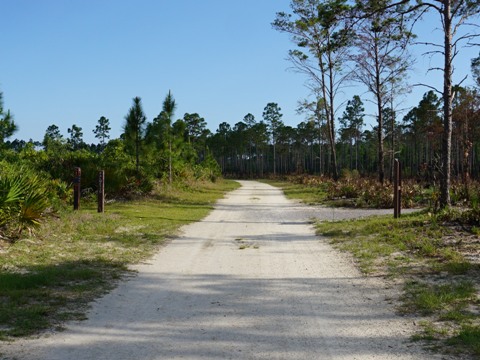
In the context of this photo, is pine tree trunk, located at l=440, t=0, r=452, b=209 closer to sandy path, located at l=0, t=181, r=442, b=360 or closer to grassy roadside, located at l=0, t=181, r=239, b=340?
sandy path, located at l=0, t=181, r=442, b=360

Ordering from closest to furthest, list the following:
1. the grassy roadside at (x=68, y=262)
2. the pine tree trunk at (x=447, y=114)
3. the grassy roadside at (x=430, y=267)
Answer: the grassy roadside at (x=430, y=267) < the grassy roadside at (x=68, y=262) < the pine tree trunk at (x=447, y=114)

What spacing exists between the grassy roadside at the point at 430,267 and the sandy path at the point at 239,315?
0.31m

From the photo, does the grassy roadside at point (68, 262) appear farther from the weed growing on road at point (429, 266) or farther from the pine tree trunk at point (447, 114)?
the pine tree trunk at point (447, 114)

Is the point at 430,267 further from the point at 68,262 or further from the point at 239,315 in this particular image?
the point at 68,262

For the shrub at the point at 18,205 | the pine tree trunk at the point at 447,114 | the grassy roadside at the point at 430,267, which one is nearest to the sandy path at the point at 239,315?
the grassy roadside at the point at 430,267

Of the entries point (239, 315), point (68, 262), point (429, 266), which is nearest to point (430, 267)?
point (429, 266)

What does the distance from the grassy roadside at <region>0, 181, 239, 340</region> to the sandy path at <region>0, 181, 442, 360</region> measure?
1.15 feet

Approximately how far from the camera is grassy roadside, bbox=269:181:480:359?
179 inches

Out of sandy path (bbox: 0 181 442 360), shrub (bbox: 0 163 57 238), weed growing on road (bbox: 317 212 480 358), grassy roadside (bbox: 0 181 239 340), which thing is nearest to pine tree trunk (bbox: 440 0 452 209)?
weed growing on road (bbox: 317 212 480 358)

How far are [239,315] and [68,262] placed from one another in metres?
4.15

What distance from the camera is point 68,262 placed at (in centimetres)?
804

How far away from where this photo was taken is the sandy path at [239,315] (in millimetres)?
4102

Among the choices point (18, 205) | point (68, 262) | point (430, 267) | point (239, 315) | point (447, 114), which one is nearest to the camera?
point (239, 315)

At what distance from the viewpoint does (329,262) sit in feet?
27.3
